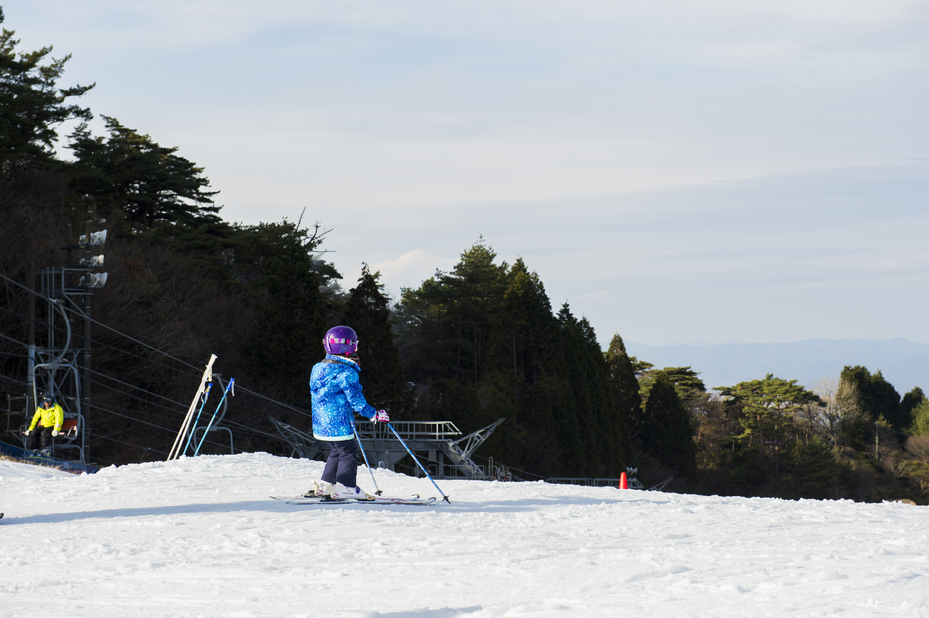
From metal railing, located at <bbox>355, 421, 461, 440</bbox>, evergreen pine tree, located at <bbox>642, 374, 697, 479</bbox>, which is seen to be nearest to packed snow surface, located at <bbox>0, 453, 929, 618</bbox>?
metal railing, located at <bbox>355, 421, 461, 440</bbox>

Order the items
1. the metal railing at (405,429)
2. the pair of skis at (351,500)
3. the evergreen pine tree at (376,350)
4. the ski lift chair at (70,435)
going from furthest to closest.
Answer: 1. the evergreen pine tree at (376,350)
2. the metal railing at (405,429)
3. the ski lift chair at (70,435)
4. the pair of skis at (351,500)

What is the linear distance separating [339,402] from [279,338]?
31207mm

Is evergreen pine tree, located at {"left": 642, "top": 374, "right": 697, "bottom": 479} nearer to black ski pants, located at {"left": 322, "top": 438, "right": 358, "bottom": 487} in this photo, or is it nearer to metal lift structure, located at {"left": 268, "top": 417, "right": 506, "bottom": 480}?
metal lift structure, located at {"left": 268, "top": 417, "right": 506, "bottom": 480}

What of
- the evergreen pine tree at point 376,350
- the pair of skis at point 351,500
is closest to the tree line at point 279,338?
the evergreen pine tree at point 376,350

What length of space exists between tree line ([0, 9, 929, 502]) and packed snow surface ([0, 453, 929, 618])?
22.8 metres

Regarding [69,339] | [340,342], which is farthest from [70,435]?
[340,342]

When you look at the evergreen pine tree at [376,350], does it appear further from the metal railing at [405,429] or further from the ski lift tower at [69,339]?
the ski lift tower at [69,339]

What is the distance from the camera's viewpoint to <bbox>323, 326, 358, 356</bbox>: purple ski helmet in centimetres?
893

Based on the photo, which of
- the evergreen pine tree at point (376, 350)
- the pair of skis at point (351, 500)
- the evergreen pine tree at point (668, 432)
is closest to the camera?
the pair of skis at point (351, 500)

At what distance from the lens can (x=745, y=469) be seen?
70.5 m

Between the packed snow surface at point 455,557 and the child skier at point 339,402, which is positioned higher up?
the child skier at point 339,402

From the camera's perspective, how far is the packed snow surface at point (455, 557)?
4695mm

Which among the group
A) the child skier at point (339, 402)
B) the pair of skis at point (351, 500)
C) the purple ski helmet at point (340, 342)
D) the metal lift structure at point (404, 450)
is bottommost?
the metal lift structure at point (404, 450)

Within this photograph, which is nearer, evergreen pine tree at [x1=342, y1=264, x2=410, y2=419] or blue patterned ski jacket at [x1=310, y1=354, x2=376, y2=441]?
blue patterned ski jacket at [x1=310, y1=354, x2=376, y2=441]
